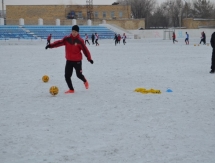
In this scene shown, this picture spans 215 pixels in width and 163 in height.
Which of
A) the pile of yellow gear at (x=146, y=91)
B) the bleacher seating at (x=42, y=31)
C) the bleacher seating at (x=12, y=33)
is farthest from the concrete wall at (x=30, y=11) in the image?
the pile of yellow gear at (x=146, y=91)

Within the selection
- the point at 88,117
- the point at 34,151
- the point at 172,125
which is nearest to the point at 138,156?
the point at 34,151

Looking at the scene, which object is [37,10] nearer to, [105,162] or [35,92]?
[35,92]

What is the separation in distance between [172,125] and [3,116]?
10.2 ft

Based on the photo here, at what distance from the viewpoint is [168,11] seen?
4633 inches

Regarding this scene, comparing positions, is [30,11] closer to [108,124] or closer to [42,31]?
[42,31]

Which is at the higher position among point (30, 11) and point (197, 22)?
point (30, 11)

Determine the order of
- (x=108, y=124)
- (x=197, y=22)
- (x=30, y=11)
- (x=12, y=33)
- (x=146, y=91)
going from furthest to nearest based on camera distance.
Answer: (x=30, y=11) → (x=197, y=22) → (x=12, y=33) → (x=146, y=91) → (x=108, y=124)

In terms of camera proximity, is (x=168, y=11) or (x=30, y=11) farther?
(x=168, y=11)

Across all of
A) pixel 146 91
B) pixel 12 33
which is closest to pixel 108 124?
pixel 146 91

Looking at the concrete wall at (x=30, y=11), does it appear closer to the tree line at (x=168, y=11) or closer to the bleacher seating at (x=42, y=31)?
the bleacher seating at (x=42, y=31)

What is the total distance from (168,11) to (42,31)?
64.1 metres

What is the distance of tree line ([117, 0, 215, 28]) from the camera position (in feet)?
348

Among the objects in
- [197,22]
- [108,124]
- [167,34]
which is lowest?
[108,124]

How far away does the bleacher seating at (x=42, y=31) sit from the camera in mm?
57719
